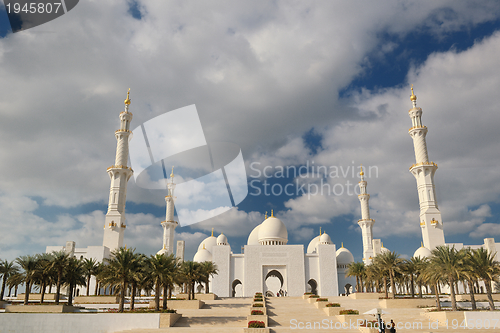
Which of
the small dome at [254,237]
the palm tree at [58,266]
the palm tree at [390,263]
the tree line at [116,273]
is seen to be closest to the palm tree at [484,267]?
the palm tree at [390,263]

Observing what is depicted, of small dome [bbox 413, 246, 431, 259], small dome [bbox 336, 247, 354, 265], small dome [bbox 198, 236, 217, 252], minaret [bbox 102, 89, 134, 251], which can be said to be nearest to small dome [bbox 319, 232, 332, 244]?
small dome [bbox 336, 247, 354, 265]

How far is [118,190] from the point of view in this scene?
45094 mm

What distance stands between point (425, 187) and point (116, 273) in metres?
37.3

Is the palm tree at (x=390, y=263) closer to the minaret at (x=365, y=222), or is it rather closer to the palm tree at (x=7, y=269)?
the minaret at (x=365, y=222)

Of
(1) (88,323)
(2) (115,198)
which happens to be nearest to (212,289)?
(2) (115,198)

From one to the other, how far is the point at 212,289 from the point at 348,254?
21.9 meters

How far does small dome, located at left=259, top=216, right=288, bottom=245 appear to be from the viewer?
5044 centimetres

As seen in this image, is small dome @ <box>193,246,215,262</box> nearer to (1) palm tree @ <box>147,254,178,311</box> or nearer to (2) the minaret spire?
(2) the minaret spire

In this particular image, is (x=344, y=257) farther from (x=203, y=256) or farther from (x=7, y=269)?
(x=7, y=269)

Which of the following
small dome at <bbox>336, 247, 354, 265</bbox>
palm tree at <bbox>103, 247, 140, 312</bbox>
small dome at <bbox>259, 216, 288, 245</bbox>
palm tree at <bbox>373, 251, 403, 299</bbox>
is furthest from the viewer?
small dome at <bbox>336, 247, 354, 265</bbox>

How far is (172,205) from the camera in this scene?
57.0m

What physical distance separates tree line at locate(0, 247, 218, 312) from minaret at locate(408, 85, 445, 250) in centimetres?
2770

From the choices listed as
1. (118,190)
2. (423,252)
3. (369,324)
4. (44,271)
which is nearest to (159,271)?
(44,271)

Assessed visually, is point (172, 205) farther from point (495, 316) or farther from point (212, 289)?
point (495, 316)
